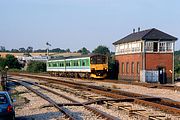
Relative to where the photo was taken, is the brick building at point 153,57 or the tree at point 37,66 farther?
the tree at point 37,66

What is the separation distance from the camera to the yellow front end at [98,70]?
4872 cm

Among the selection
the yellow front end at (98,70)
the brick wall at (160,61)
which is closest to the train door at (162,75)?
the brick wall at (160,61)

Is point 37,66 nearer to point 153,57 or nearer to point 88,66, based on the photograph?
point 88,66

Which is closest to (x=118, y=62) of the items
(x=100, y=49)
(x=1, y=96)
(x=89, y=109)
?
(x=89, y=109)

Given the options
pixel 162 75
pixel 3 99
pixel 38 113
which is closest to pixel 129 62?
pixel 162 75

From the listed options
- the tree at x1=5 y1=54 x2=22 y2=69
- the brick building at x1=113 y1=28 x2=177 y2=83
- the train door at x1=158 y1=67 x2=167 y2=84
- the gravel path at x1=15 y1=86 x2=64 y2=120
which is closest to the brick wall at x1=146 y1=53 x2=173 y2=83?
the brick building at x1=113 y1=28 x2=177 y2=83

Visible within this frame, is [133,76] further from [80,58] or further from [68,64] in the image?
[68,64]

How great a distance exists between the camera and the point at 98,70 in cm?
4931

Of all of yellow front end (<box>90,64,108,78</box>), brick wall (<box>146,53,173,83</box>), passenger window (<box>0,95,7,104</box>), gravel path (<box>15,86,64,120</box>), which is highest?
brick wall (<box>146,53,173,83</box>)

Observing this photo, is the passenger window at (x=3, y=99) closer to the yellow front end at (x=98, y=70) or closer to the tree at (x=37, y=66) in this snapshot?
the yellow front end at (x=98, y=70)

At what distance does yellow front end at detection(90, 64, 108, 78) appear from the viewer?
48.7m

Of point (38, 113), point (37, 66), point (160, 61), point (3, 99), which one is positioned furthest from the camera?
point (37, 66)

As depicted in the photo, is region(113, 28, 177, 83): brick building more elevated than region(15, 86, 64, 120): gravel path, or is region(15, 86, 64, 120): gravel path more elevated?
region(113, 28, 177, 83): brick building

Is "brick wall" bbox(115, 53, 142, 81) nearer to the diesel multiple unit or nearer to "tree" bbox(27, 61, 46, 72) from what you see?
the diesel multiple unit
